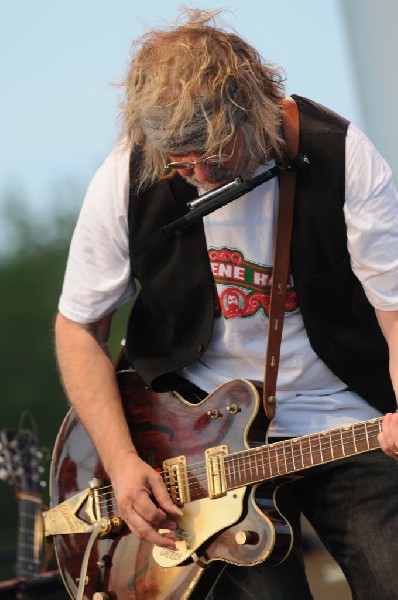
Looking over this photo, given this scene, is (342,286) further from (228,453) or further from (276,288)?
(228,453)

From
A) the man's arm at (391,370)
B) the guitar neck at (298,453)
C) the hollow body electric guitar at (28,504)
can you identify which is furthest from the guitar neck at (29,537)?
the man's arm at (391,370)

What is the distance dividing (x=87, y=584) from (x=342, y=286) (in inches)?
42.5

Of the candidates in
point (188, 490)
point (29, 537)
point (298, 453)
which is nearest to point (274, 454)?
point (298, 453)

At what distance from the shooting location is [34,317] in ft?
21.2

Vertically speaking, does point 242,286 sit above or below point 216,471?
above

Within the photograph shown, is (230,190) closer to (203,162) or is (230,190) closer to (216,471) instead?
(203,162)

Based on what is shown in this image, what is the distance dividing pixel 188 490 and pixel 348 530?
425 millimetres

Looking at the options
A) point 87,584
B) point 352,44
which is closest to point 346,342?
point 87,584

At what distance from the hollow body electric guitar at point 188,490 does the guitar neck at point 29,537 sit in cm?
157

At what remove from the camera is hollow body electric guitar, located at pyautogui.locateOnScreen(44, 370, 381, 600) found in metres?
2.39

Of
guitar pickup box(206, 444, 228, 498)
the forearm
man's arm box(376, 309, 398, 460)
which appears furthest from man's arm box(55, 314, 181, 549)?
man's arm box(376, 309, 398, 460)

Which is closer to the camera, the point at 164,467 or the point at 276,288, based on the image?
the point at 276,288

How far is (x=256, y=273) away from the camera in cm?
253

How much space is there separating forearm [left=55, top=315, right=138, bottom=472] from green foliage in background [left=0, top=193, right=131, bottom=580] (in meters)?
3.37
